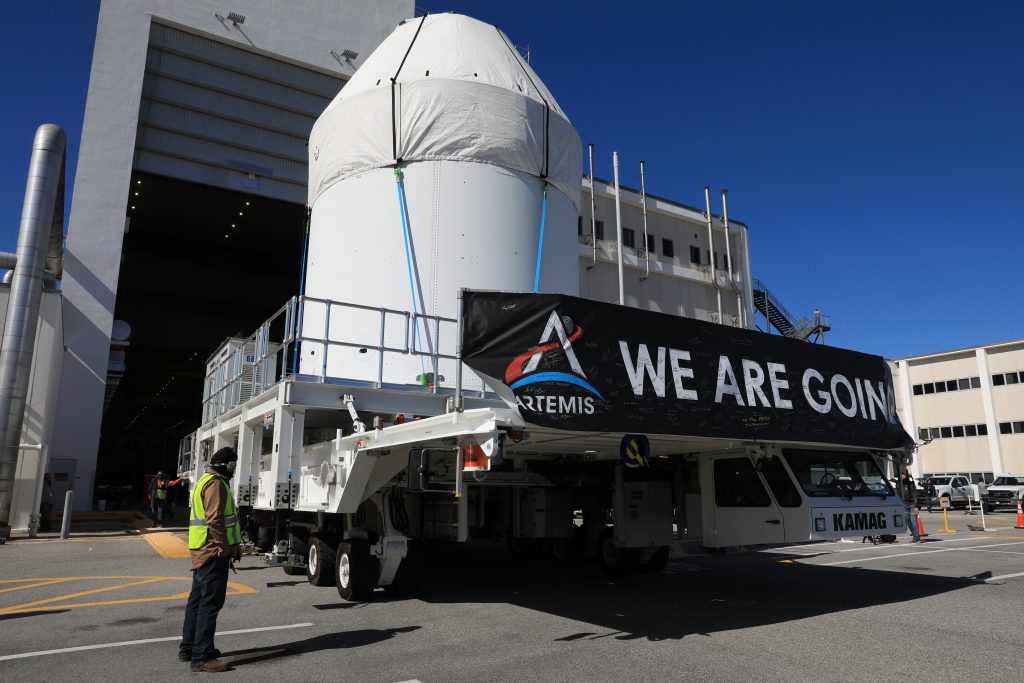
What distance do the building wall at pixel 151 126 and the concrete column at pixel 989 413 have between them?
136ft

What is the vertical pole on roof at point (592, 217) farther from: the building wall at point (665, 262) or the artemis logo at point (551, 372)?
the artemis logo at point (551, 372)

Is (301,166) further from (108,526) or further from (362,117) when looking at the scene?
(362,117)

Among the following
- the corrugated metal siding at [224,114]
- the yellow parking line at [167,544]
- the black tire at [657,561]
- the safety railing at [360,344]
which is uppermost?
the corrugated metal siding at [224,114]

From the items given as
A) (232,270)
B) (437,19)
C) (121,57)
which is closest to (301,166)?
(121,57)

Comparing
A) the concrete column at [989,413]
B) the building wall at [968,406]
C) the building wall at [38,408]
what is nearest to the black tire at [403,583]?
the building wall at [38,408]

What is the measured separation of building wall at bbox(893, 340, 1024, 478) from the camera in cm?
4375

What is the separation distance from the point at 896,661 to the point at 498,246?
24.3 ft

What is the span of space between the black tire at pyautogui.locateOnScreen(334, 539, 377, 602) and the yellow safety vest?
2.66 m

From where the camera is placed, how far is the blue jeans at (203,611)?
567 centimetres

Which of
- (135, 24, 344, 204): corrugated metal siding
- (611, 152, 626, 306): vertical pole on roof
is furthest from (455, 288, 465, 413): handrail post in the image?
(135, 24, 344, 204): corrugated metal siding

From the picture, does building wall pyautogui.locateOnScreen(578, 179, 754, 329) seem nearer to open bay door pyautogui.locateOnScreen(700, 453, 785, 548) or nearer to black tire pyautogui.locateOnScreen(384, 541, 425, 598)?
open bay door pyautogui.locateOnScreen(700, 453, 785, 548)

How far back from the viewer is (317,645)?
6477 millimetres

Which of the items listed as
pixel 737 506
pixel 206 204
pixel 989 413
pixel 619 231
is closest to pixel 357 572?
pixel 737 506

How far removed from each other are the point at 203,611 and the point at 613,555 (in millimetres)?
7191
